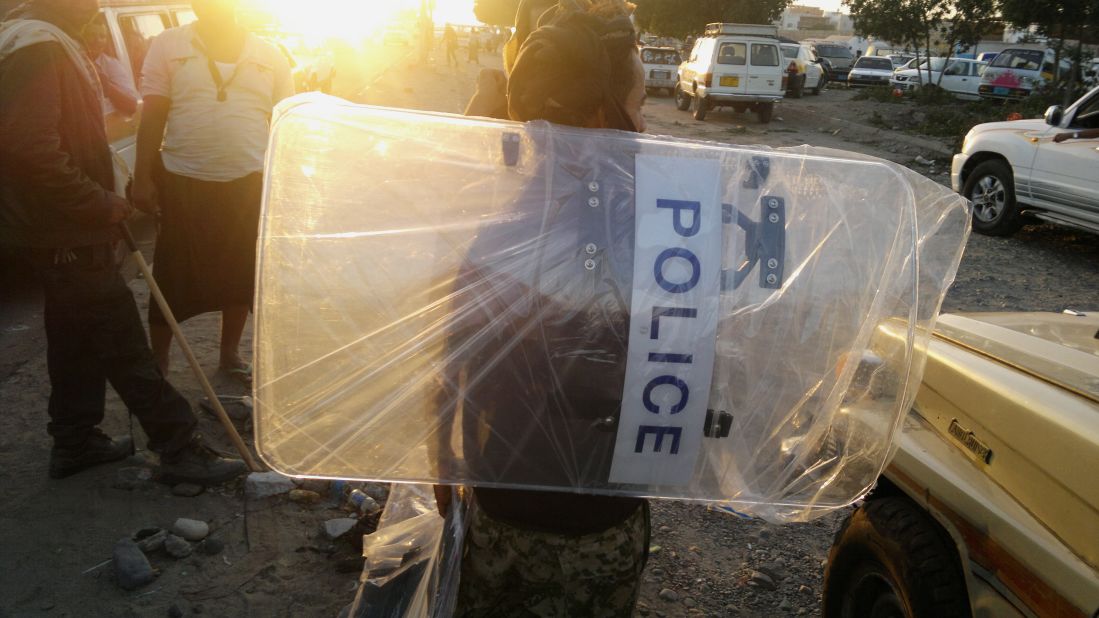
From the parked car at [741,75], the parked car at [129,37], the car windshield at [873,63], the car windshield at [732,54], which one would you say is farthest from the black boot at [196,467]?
the car windshield at [873,63]

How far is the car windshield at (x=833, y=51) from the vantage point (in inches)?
1375

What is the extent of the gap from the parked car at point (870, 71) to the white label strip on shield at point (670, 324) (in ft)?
102

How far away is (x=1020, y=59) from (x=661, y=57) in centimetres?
1099

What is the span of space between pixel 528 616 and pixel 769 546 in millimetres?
1796

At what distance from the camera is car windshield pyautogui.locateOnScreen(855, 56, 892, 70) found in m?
29.6

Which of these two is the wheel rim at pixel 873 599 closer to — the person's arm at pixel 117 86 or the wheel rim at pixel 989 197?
the person's arm at pixel 117 86

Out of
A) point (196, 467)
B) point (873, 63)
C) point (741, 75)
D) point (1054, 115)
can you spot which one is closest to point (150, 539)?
point (196, 467)

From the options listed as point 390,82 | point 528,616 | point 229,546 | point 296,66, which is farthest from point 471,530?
point 390,82

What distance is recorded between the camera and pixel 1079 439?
157cm

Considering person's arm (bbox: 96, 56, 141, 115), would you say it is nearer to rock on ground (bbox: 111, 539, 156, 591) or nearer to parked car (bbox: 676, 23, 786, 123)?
rock on ground (bbox: 111, 539, 156, 591)

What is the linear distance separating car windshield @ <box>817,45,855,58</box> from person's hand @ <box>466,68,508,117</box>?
37063mm

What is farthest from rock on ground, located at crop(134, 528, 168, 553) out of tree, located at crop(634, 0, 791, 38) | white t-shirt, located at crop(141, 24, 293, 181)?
tree, located at crop(634, 0, 791, 38)

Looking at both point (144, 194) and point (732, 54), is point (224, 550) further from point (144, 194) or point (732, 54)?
point (732, 54)

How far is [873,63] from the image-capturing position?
1172 inches
